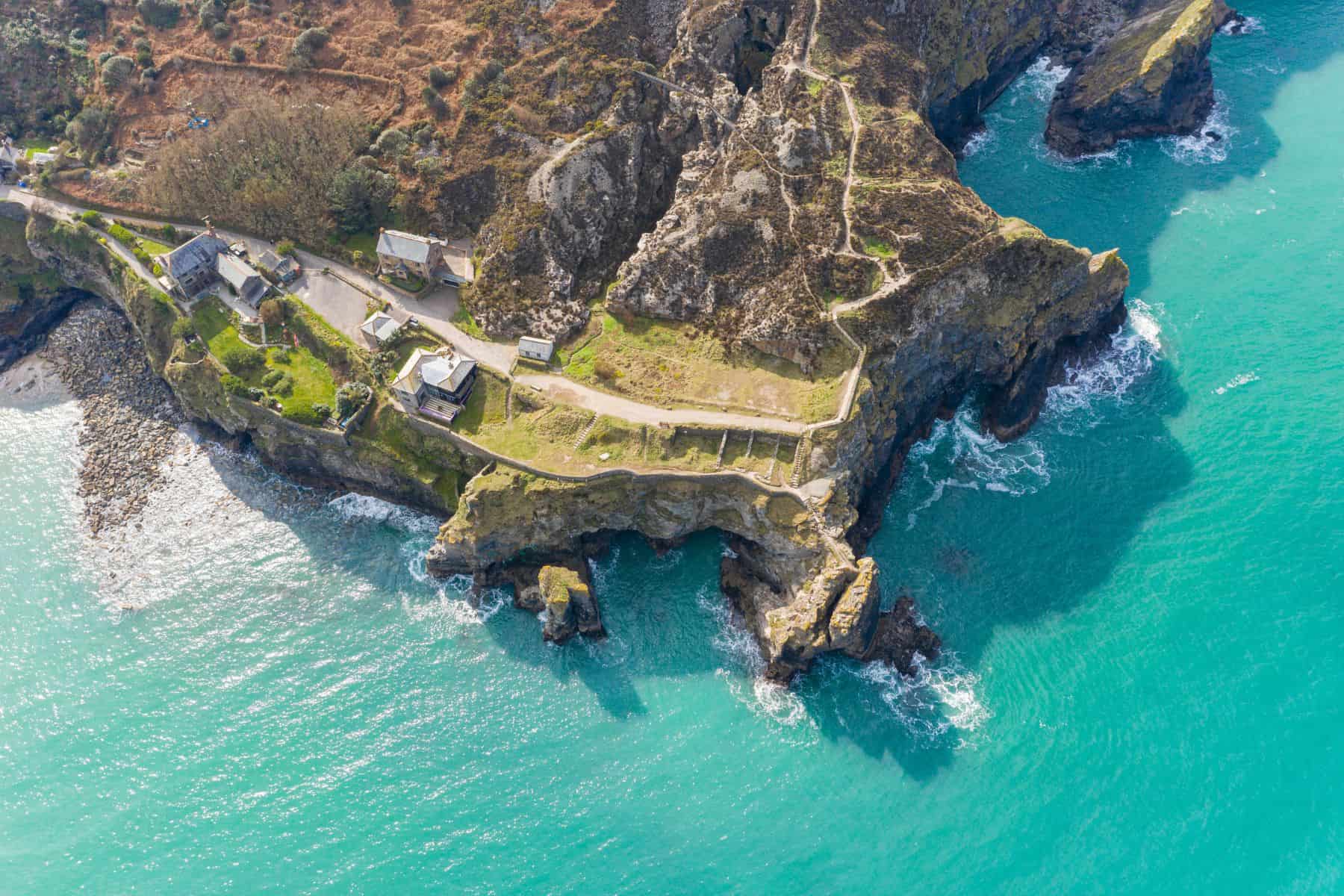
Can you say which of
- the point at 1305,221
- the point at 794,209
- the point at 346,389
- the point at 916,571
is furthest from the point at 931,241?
the point at 346,389

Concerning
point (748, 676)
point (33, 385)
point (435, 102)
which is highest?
point (435, 102)

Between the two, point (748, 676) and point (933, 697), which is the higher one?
point (933, 697)

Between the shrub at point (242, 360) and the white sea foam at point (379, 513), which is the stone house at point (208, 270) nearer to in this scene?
the shrub at point (242, 360)

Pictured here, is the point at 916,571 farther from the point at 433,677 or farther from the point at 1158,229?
the point at 1158,229

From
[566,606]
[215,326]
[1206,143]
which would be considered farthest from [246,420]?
[1206,143]

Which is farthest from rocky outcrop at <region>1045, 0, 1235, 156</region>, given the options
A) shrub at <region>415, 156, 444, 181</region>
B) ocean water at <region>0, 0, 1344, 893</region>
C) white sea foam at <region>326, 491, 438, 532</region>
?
white sea foam at <region>326, 491, 438, 532</region>

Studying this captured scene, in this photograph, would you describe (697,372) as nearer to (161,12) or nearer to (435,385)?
(435,385)

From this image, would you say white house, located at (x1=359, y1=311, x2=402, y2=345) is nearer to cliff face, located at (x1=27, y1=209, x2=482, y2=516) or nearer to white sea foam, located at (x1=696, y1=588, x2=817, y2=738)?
cliff face, located at (x1=27, y1=209, x2=482, y2=516)
